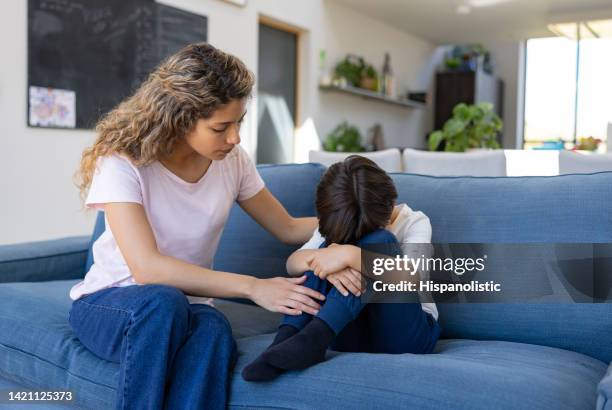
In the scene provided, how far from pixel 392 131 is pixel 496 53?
2755 mm

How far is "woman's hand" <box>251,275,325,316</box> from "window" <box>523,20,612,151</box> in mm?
8425

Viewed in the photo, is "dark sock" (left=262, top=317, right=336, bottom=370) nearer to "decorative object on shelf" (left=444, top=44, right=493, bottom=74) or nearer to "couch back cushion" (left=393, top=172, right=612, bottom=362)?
"couch back cushion" (left=393, top=172, right=612, bottom=362)

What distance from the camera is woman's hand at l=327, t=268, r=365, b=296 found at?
1385 millimetres

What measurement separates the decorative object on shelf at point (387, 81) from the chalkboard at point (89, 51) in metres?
3.37

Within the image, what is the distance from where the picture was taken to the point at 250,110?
18.4 ft

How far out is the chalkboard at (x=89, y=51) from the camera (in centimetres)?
380

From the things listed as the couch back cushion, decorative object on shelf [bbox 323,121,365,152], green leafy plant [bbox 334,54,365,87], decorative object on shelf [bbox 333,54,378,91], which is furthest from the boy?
green leafy plant [bbox 334,54,365,87]

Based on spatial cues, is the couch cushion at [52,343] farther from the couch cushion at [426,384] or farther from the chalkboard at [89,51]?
the chalkboard at [89,51]

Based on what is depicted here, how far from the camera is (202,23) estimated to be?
5.01 metres

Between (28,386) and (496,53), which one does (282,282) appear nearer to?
(28,386)

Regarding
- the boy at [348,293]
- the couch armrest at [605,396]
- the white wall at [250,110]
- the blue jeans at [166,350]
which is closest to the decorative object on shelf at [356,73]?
the white wall at [250,110]

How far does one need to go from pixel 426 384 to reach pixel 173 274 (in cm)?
59

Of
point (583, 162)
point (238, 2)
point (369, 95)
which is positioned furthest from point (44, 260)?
point (369, 95)

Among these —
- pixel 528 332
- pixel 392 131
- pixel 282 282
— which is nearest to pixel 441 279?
pixel 528 332
